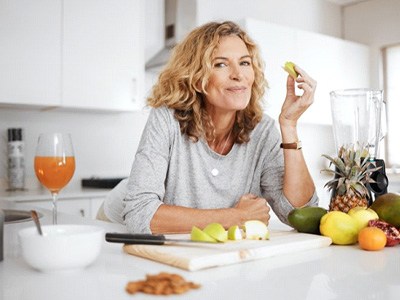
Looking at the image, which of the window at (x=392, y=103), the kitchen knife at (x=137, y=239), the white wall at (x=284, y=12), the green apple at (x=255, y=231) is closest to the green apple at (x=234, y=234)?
the green apple at (x=255, y=231)

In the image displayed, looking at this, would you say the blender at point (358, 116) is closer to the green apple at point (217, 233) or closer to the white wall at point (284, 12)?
the green apple at point (217, 233)

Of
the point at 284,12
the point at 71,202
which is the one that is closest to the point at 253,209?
the point at 71,202

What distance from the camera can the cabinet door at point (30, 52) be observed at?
2.96 m

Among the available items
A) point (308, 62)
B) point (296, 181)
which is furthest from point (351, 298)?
point (308, 62)

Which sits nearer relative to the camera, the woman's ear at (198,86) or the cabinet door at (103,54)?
the woman's ear at (198,86)

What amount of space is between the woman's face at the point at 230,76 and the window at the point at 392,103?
3.48 m

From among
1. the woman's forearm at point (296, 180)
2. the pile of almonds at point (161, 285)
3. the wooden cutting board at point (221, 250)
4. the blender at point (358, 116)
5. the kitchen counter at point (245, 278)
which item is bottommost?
the kitchen counter at point (245, 278)

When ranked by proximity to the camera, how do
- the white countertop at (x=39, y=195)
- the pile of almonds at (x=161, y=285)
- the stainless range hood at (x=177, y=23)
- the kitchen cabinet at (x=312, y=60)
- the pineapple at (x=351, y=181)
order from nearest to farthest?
1. the pile of almonds at (x=161, y=285)
2. the pineapple at (x=351, y=181)
3. the white countertop at (x=39, y=195)
4. the stainless range hood at (x=177, y=23)
5. the kitchen cabinet at (x=312, y=60)

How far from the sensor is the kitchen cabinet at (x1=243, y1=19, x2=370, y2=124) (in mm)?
3988

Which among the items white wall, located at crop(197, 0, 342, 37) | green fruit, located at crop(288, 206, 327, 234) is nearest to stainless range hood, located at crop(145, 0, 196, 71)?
white wall, located at crop(197, 0, 342, 37)

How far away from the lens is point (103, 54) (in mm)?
3334

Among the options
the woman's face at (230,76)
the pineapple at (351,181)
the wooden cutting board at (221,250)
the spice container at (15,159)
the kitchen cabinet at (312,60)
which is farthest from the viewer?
the kitchen cabinet at (312,60)

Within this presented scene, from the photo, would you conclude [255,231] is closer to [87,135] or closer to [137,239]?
[137,239]

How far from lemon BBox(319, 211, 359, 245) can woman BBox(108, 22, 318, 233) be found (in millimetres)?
326
